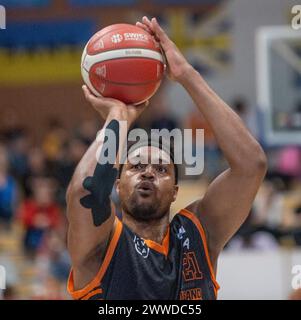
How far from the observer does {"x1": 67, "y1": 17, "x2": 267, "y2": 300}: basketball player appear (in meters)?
3.52

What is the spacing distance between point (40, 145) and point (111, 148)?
11.1 meters

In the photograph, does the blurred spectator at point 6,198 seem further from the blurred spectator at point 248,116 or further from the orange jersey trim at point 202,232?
the orange jersey trim at point 202,232

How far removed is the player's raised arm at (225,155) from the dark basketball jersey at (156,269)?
11 cm

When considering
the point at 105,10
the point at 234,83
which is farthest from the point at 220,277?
the point at 105,10

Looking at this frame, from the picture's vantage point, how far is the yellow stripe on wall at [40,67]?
14.4 meters

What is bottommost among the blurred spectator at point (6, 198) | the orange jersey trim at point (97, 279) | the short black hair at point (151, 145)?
the orange jersey trim at point (97, 279)

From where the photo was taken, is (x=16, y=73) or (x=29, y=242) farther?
(x=16, y=73)

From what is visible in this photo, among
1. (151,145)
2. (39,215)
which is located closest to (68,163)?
(39,215)

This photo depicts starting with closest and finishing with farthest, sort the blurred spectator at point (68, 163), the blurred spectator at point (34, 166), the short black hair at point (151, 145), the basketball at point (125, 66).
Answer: the basketball at point (125, 66) < the short black hair at point (151, 145) < the blurred spectator at point (68, 163) < the blurred spectator at point (34, 166)

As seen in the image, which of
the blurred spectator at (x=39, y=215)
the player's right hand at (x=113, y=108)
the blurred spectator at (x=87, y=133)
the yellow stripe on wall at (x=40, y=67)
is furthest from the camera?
the yellow stripe on wall at (x=40, y=67)

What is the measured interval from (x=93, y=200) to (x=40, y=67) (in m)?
11.6

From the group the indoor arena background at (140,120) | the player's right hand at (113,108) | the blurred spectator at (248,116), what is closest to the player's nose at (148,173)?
the player's right hand at (113,108)

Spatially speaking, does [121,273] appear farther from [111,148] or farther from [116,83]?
[116,83]

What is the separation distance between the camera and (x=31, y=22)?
14602mm
